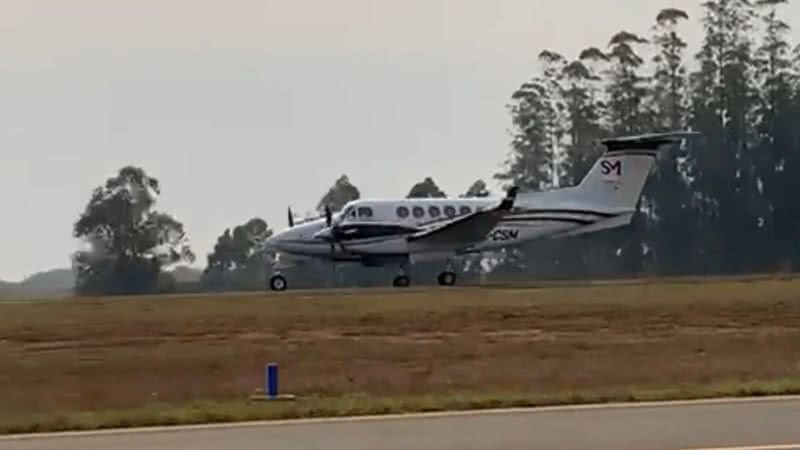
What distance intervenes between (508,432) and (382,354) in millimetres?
10836

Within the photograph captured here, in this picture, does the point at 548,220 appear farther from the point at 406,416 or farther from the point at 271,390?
the point at 406,416

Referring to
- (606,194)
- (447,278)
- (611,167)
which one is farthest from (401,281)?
(611,167)

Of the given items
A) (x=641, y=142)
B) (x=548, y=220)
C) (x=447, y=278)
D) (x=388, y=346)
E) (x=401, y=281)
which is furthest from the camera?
(x=641, y=142)

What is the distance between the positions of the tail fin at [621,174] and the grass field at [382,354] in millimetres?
17109

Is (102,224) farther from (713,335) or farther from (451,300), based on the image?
(713,335)

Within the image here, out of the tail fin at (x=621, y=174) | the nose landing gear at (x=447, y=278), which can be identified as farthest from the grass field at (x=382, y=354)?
the tail fin at (x=621, y=174)

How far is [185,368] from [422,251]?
2980cm

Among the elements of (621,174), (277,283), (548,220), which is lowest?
(277,283)

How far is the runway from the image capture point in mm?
13047

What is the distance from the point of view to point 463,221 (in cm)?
5153

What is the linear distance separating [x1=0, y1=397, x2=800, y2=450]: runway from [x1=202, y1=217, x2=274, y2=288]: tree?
60034mm

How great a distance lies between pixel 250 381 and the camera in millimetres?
21609

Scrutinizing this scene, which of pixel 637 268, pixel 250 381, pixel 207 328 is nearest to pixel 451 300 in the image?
pixel 207 328

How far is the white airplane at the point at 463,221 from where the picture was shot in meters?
51.4
